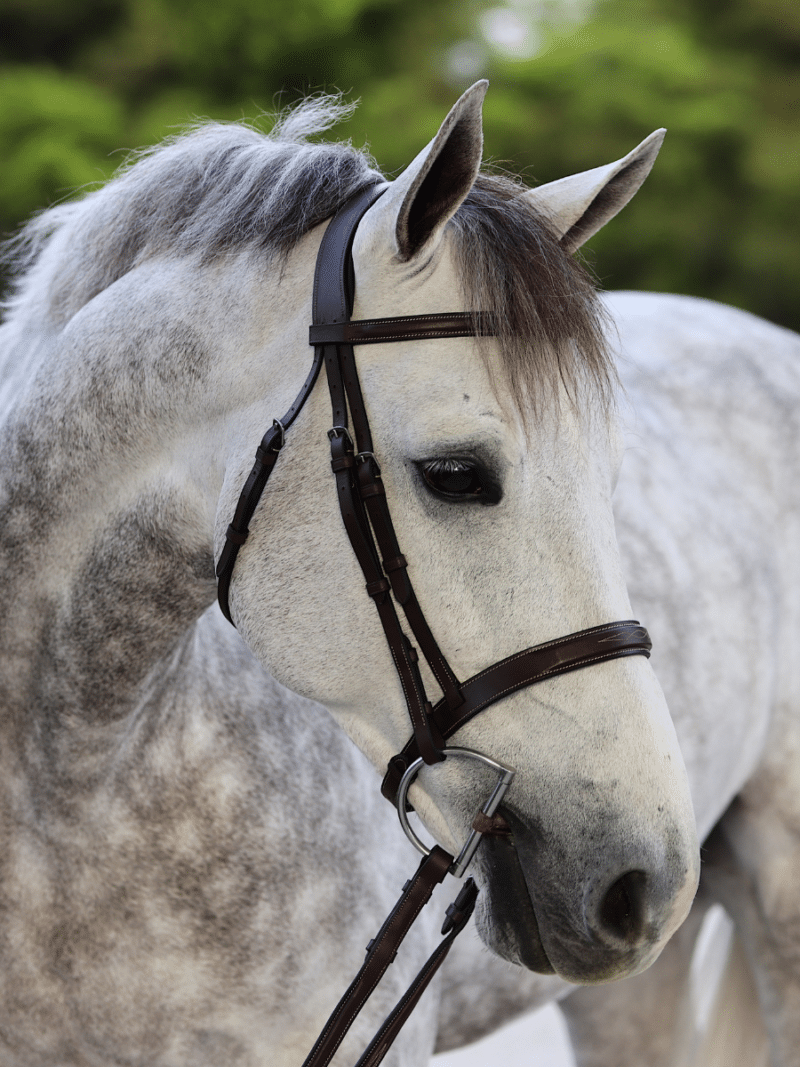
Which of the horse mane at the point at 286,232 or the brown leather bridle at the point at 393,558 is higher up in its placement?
the horse mane at the point at 286,232

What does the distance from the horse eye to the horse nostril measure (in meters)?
0.42

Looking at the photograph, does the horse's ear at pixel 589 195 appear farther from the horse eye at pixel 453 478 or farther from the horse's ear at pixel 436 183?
the horse eye at pixel 453 478

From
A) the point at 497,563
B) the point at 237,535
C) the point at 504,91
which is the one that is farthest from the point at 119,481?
the point at 504,91

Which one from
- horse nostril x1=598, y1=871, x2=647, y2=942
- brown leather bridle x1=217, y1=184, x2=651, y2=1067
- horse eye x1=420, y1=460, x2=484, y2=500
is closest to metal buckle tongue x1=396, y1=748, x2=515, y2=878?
brown leather bridle x1=217, y1=184, x2=651, y2=1067

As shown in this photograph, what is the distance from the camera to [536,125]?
8.23m

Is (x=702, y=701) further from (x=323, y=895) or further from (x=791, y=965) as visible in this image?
(x=323, y=895)

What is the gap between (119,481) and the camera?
1245 mm

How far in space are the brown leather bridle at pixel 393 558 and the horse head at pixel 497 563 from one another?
0.01 meters

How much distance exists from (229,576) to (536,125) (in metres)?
7.95

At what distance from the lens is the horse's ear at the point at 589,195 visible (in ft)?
3.92

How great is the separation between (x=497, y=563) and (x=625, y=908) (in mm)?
383

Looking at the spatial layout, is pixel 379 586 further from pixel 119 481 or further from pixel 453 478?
pixel 119 481

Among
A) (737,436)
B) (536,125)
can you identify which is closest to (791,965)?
(737,436)

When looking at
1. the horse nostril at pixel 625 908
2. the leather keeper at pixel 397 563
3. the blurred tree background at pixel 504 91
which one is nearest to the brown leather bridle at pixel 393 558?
the leather keeper at pixel 397 563
